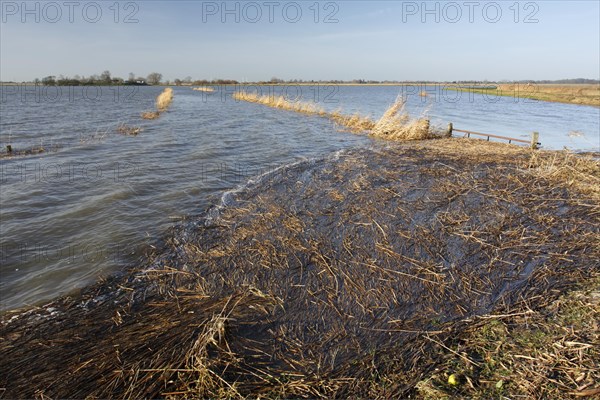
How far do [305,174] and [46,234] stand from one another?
24.8ft

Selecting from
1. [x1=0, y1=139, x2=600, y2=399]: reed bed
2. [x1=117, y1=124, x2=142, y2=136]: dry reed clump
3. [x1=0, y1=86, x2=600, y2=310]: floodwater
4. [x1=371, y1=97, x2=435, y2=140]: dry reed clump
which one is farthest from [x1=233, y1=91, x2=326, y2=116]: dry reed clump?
[x1=0, y1=139, x2=600, y2=399]: reed bed

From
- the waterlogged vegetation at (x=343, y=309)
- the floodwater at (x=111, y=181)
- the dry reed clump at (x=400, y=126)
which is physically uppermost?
the dry reed clump at (x=400, y=126)

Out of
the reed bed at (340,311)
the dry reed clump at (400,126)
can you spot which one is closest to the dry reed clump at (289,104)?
the dry reed clump at (400,126)

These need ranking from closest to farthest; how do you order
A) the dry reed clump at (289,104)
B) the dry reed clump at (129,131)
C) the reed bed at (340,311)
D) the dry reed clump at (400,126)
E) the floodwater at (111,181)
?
the reed bed at (340,311)
the floodwater at (111,181)
the dry reed clump at (400,126)
the dry reed clump at (129,131)
the dry reed clump at (289,104)

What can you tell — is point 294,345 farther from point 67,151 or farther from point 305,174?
point 67,151

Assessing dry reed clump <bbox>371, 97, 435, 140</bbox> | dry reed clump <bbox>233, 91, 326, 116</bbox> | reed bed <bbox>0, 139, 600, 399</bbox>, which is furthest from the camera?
dry reed clump <bbox>233, 91, 326, 116</bbox>

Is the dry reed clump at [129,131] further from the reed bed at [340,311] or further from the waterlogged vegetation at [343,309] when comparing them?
the reed bed at [340,311]

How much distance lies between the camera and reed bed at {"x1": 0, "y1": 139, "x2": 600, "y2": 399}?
3.13 meters

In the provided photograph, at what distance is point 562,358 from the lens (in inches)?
123

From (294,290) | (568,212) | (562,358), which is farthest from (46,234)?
(568,212)

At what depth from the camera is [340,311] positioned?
171 inches

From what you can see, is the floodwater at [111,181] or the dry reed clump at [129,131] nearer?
the floodwater at [111,181]

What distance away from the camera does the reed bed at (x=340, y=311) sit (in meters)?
3.13

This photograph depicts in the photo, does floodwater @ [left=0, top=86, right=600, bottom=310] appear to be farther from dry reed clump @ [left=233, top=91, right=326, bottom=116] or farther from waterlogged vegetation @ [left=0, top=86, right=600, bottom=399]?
dry reed clump @ [left=233, top=91, right=326, bottom=116]
